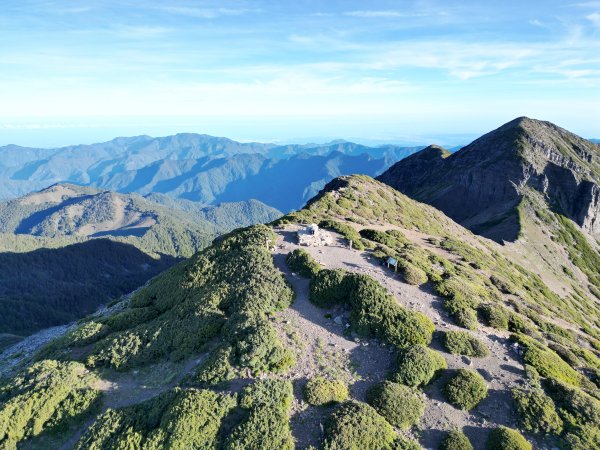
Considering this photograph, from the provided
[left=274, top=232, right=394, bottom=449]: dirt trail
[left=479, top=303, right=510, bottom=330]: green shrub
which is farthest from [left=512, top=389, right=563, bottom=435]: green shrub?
[left=274, top=232, right=394, bottom=449]: dirt trail

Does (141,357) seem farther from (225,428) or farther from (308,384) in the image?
(308,384)

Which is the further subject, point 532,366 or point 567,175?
point 567,175

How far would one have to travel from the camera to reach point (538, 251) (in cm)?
10269

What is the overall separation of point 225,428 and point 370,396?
949 cm

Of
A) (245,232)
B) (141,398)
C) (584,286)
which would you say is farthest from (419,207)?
(141,398)

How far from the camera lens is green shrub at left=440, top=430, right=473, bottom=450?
2139cm

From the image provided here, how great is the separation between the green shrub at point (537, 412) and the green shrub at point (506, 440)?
1467mm

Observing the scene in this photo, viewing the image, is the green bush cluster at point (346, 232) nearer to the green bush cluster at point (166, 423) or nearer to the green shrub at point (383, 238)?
the green shrub at point (383, 238)

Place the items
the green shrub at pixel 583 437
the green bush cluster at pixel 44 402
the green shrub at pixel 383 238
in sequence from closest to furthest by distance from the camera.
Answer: the green shrub at pixel 583 437 < the green bush cluster at pixel 44 402 < the green shrub at pixel 383 238

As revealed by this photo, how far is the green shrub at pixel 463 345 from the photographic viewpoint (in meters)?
28.2

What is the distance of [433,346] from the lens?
28.7 metres

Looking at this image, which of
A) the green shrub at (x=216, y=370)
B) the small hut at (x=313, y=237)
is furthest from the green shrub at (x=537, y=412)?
the small hut at (x=313, y=237)

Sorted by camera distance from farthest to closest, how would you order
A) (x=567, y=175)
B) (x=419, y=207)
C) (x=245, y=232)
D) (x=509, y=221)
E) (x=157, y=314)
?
(x=567, y=175) → (x=509, y=221) → (x=419, y=207) → (x=245, y=232) → (x=157, y=314)

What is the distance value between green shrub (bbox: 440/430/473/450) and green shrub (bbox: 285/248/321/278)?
57.0ft
